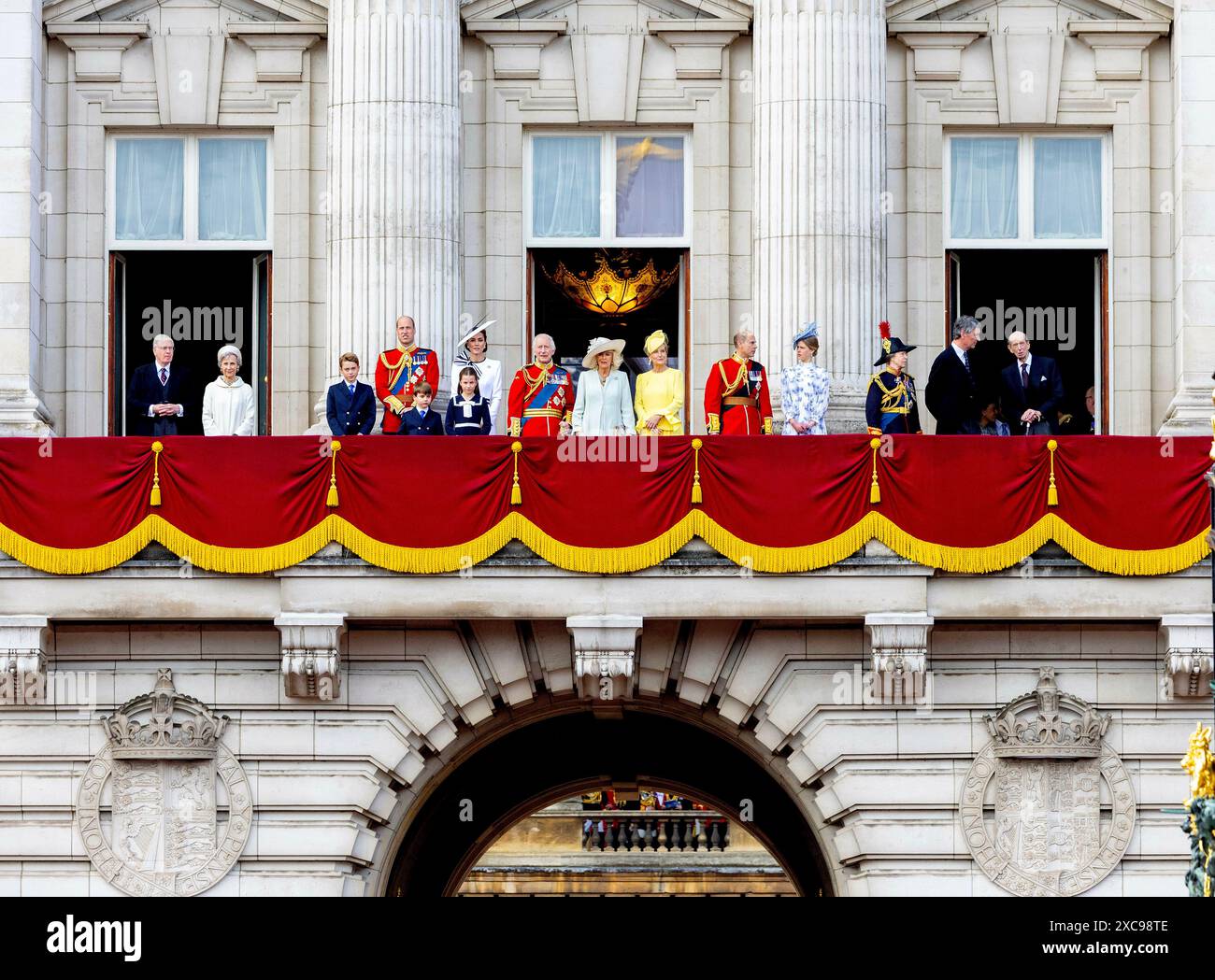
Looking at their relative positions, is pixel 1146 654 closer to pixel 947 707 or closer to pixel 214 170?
pixel 947 707

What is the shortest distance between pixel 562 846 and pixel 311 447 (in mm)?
32009

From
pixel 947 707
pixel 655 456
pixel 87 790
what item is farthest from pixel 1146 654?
pixel 87 790

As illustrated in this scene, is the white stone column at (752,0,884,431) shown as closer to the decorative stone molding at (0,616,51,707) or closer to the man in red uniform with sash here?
the man in red uniform with sash

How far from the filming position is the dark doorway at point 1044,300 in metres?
49.4

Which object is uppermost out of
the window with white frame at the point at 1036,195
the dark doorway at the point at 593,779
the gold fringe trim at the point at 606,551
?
the window with white frame at the point at 1036,195

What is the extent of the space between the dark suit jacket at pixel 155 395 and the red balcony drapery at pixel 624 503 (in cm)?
347

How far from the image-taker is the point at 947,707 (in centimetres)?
4334

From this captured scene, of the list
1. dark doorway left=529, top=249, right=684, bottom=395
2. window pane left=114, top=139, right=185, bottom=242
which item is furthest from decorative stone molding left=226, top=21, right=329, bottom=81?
dark doorway left=529, top=249, right=684, bottom=395

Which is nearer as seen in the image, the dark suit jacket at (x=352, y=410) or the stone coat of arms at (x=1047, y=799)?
the stone coat of arms at (x=1047, y=799)

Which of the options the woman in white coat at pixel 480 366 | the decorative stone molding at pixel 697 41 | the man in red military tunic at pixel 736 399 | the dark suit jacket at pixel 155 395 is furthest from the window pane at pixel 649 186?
the dark suit jacket at pixel 155 395

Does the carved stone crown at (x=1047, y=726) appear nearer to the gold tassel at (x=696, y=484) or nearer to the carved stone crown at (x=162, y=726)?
the gold tassel at (x=696, y=484)
